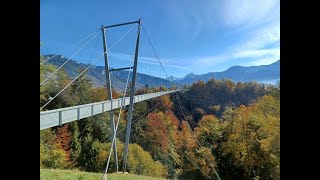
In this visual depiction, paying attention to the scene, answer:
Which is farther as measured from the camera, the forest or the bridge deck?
the forest

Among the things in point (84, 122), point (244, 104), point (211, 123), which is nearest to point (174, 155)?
point (211, 123)

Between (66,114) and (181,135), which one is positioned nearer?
(66,114)

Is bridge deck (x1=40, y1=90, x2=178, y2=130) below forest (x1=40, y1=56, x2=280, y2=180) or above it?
above

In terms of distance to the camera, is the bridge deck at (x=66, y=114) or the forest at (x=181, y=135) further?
the forest at (x=181, y=135)

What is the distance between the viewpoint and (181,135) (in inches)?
592

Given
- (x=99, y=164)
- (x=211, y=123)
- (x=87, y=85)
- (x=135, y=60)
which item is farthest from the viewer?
(x=211, y=123)

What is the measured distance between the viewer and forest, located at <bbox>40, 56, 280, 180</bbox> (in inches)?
380

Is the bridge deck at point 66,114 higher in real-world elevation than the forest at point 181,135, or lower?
higher

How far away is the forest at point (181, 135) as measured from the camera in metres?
9.65

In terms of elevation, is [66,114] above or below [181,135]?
above
